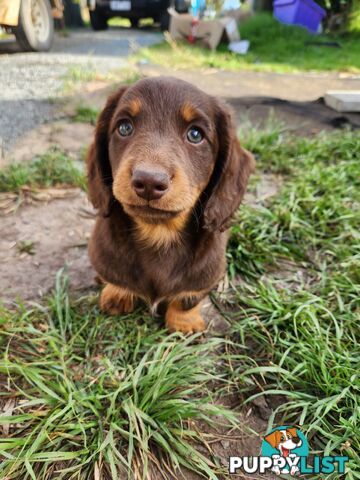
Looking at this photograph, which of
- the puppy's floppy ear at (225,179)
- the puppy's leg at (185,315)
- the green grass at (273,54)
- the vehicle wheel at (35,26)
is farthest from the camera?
the green grass at (273,54)

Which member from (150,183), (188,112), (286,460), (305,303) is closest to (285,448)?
(286,460)

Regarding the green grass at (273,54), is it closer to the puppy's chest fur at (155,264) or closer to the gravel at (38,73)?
the gravel at (38,73)

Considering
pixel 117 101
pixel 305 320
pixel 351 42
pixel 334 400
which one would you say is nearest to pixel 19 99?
pixel 117 101

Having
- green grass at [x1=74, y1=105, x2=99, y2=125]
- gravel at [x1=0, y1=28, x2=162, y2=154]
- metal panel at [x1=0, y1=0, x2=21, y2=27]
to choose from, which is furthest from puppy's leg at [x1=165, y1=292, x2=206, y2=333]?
metal panel at [x1=0, y1=0, x2=21, y2=27]

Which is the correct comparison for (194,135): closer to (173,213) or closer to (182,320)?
(173,213)

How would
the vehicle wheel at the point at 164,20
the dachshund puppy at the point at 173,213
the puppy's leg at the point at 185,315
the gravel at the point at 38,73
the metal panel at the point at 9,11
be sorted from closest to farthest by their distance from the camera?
the dachshund puppy at the point at 173,213
the puppy's leg at the point at 185,315
the gravel at the point at 38,73
the metal panel at the point at 9,11
the vehicle wheel at the point at 164,20

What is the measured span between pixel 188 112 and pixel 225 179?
37 centimetres

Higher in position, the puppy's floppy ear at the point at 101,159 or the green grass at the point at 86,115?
the puppy's floppy ear at the point at 101,159

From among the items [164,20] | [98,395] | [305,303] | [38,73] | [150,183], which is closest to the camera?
[150,183]

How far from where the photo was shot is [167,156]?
1454 millimetres

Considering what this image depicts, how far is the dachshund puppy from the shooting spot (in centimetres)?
160

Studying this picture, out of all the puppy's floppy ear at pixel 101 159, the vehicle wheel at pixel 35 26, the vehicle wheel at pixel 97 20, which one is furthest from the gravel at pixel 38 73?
the vehicle wheel at pixel 97 20

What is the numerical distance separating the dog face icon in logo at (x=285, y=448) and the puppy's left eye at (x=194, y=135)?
4.15 ft

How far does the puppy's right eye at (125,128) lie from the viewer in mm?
1653
